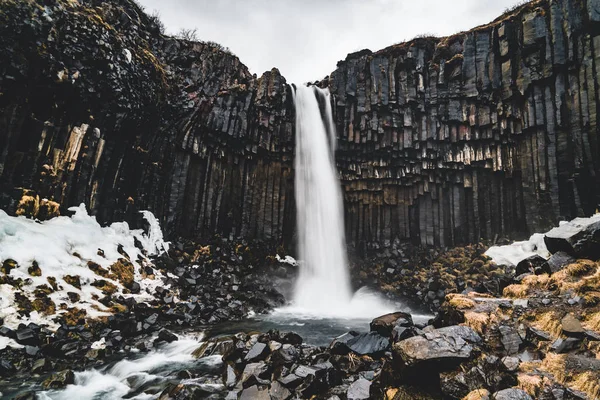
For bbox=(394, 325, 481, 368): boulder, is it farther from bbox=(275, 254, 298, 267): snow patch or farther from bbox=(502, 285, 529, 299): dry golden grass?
bbox=(275, 254, 298, 267): snow patch

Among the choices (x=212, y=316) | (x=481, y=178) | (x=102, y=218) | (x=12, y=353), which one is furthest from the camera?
(x=481, y=178)

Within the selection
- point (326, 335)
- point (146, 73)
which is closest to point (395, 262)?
point (326, 335)

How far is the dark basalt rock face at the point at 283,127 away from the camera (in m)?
15.1

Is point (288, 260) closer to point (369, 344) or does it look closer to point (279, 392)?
point (369, 344)

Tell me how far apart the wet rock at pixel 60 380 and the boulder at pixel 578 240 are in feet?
42.1

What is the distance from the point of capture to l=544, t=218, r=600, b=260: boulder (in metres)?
7.29

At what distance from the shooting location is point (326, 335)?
13.3 meters

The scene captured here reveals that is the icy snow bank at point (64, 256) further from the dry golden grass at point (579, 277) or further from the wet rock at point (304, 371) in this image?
the dry golden grass at point (579, 277)

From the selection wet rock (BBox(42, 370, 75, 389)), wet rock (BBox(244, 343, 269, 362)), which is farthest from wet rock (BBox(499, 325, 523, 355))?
wet rock (BBox(42, 370, 75, 389))

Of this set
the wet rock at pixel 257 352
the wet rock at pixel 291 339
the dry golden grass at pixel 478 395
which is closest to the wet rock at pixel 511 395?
the dry golden grass at pixel 478 395

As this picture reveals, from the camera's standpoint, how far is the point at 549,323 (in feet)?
18.6

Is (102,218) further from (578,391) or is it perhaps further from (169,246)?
(578,391)

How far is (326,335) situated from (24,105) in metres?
16.6

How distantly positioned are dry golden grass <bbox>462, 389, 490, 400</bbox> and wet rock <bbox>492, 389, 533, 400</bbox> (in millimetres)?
124
